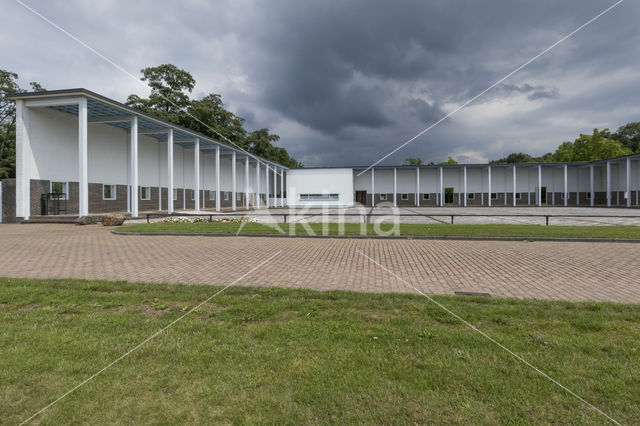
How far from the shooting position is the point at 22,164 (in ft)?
70.4

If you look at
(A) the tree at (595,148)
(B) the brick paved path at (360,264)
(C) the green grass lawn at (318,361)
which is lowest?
(C) the green grass lawn at (318,361)

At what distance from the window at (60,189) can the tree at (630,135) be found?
332ft

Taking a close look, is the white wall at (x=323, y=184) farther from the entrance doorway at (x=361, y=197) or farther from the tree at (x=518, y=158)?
the tree at (x=518, y=158)

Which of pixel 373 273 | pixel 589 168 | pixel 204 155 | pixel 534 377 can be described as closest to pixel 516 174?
pixel 589 168

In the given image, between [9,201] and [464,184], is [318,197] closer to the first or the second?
[464,184]

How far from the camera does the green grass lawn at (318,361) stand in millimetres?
2574

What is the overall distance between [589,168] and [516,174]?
10.9 meters

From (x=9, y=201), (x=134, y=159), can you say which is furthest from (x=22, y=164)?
(x=134, y=159)

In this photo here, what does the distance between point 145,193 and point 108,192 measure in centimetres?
427

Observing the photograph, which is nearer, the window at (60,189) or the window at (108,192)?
the window at (60,189)

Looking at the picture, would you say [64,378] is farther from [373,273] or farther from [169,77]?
[169,77]

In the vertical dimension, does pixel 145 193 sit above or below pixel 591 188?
below

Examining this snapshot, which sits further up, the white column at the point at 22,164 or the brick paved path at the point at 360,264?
the white column at the point at 22,164

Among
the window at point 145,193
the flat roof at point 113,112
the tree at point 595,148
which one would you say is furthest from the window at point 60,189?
the tree at point 595,148
